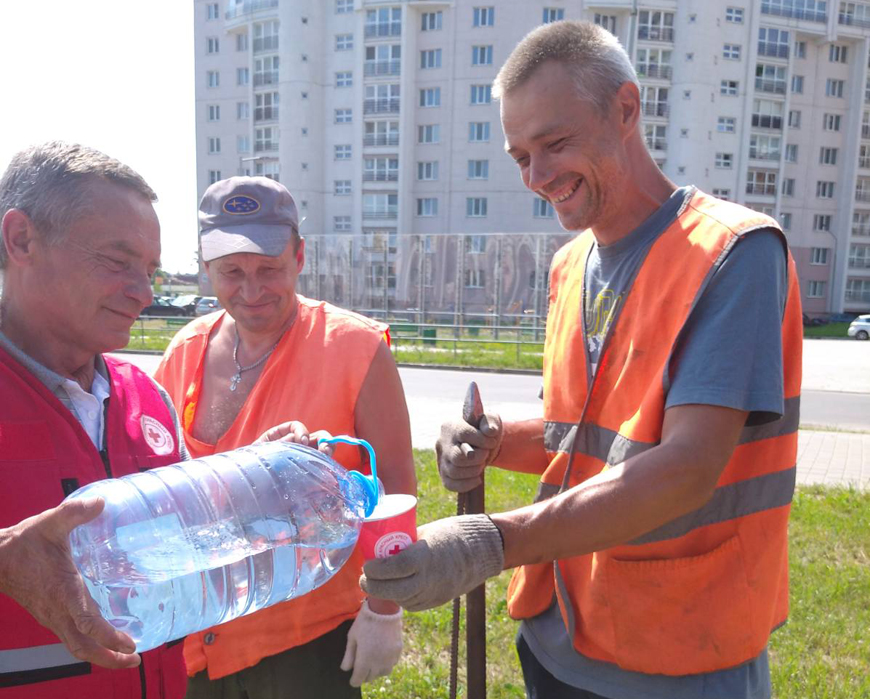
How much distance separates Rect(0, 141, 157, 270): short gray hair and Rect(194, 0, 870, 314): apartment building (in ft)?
134

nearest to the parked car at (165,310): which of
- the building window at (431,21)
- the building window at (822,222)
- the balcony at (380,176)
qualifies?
the balcony at (380,176)

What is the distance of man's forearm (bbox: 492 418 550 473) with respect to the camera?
97.7 inches

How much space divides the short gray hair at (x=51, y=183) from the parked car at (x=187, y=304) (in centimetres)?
3900

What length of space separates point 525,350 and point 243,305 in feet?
58.6

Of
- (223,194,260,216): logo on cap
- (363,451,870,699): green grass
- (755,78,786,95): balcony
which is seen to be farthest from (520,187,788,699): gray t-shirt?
(755,78,786,95): balcony

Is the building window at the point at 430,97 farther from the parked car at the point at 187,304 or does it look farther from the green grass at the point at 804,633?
the green grass at the point at 804,633

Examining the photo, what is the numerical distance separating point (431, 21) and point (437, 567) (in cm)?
4707

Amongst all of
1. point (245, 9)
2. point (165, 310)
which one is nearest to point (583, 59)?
point (165, 310)

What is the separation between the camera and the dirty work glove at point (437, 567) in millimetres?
1534

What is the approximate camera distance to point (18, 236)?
5.68 ft

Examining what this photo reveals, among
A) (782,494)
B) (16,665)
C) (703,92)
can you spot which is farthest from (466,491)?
(703,92)

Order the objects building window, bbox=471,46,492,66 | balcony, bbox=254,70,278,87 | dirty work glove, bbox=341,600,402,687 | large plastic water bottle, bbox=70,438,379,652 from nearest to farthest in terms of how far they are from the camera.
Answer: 1. large plastic water bottle, bbox=70,438,379,652
2. dirty work glove, bbox=341,600,402,687
3. building window, bbox=471,46,492,66
4. balcony, bbox=254,70,278,87

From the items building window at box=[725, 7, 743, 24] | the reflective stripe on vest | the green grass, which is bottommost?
the green grass

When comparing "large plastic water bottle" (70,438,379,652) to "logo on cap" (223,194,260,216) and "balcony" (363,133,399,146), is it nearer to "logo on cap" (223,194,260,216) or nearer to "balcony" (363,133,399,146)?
"logo on cap" (223,194,260,216)
